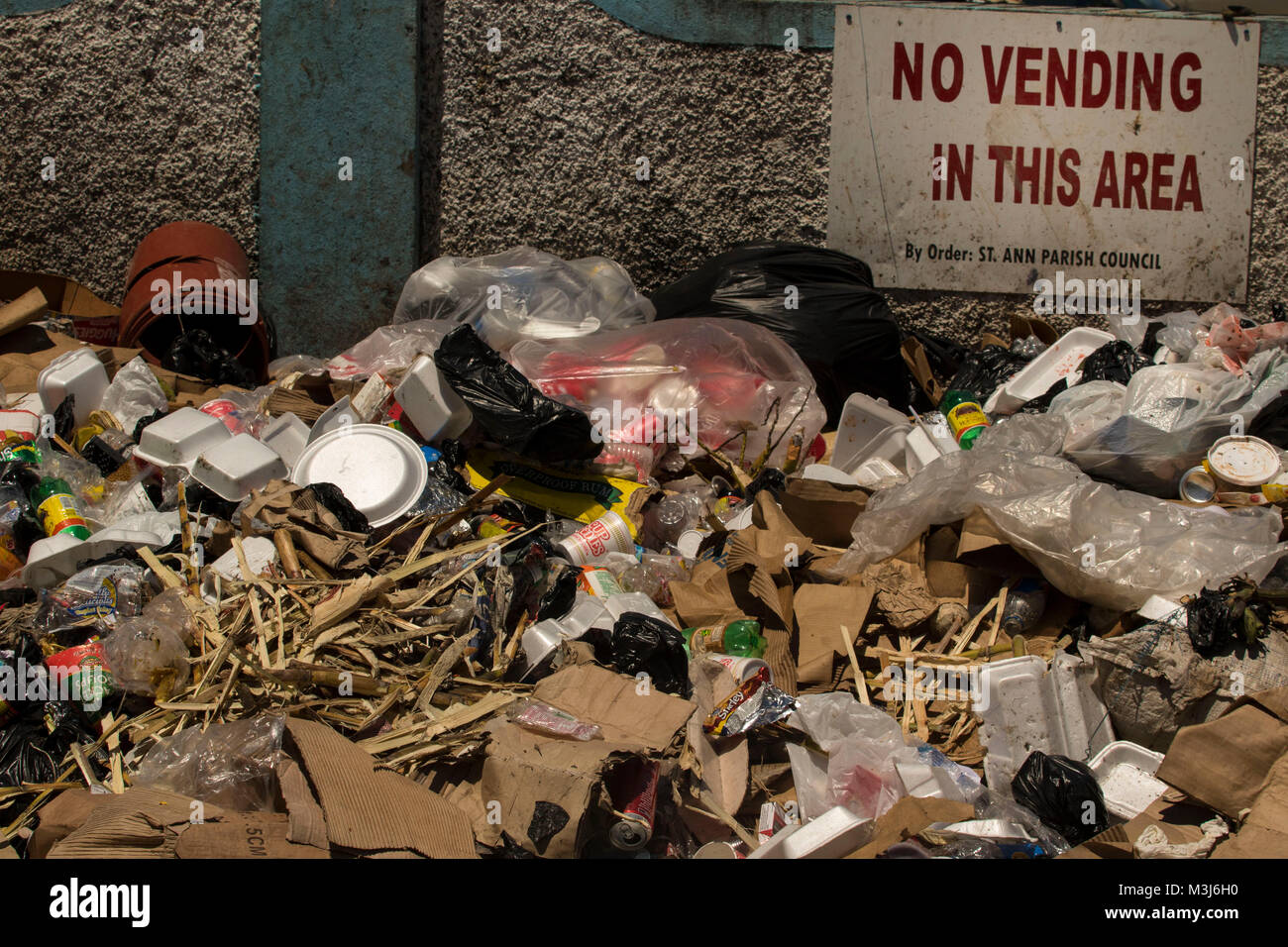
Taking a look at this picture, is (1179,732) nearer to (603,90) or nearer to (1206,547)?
(1206,547)

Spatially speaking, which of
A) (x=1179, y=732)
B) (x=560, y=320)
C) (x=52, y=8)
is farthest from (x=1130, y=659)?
(x=52, y=8)

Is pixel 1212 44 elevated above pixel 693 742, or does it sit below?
above

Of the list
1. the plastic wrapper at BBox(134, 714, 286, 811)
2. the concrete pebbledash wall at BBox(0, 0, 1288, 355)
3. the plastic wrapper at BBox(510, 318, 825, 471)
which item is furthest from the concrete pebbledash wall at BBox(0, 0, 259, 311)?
the plastic wrapper at BBox(134, 714, 286, 811)

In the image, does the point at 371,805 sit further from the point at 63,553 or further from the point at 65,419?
the point at 65,419

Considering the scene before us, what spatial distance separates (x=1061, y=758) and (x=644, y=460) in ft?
5.56

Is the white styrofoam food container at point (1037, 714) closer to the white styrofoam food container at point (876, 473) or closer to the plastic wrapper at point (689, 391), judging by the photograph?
the white styrofoam food container at point (876, 473)

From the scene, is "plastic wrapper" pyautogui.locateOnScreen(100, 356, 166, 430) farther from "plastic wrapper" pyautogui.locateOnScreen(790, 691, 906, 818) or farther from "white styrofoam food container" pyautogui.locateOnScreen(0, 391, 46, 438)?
"plastic wrapper" pyautogui.locateOnScreen(790, 691, 906, 818)

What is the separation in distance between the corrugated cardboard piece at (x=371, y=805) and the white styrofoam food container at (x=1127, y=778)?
63.2 inches

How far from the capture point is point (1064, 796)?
2582 millimetres

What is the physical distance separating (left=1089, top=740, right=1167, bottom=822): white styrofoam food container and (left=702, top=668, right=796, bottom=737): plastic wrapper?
810 mm

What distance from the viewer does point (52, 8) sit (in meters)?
4.57

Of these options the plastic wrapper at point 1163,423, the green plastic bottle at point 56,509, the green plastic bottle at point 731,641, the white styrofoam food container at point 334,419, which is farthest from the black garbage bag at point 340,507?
the plastic wrapper at point 1163,423

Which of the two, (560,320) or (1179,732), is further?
(560,320)

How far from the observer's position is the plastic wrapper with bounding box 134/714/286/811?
8.06ft
